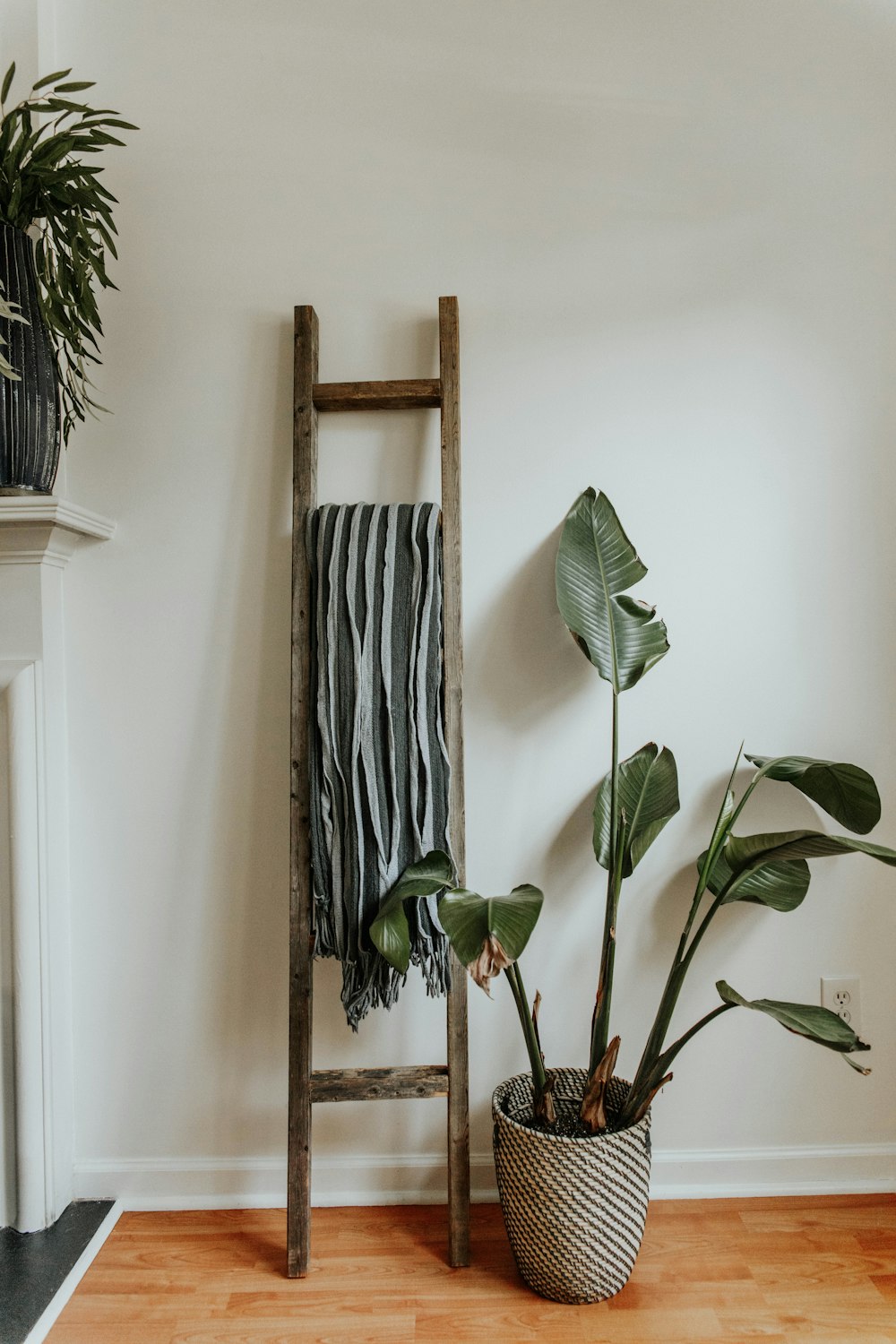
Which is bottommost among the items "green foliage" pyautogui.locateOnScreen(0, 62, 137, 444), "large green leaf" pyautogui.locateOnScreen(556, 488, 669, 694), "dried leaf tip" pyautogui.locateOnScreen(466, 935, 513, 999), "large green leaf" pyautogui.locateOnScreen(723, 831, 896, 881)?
"dried leaf tip" pyautogui.locateOnScreen(466, 935, 513, 999)

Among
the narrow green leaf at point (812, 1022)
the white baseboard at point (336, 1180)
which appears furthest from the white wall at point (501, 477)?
the narrow green leaf at point (812, 1022)

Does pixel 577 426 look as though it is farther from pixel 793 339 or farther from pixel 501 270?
pixel 793 339

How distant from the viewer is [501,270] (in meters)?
1.65

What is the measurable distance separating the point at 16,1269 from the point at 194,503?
1350 millimetres

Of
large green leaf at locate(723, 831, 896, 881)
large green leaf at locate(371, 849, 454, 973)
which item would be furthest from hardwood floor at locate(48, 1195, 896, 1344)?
large green leaf at locate(723, 831, 896, 881)

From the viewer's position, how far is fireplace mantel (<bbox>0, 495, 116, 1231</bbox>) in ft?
5.15

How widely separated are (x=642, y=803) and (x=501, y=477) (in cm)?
65

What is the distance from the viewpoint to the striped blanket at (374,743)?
1.50 meters

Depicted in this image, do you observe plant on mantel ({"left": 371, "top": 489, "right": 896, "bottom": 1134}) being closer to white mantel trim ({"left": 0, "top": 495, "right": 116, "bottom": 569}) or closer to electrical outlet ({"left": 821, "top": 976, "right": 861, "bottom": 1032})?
electrical outlet ({"left": 821, "top": 976, "right": 861, "bottom": 1032})

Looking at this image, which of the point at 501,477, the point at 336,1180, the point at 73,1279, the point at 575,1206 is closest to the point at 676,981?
the point at 575,1206

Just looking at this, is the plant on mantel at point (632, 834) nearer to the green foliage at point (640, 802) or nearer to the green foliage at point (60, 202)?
the green foliage at point (640, 802)

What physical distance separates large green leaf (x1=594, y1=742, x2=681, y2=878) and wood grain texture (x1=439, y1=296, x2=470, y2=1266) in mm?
253

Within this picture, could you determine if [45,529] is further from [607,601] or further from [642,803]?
[642,803]

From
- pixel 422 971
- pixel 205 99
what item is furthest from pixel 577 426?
pixel 422 971
